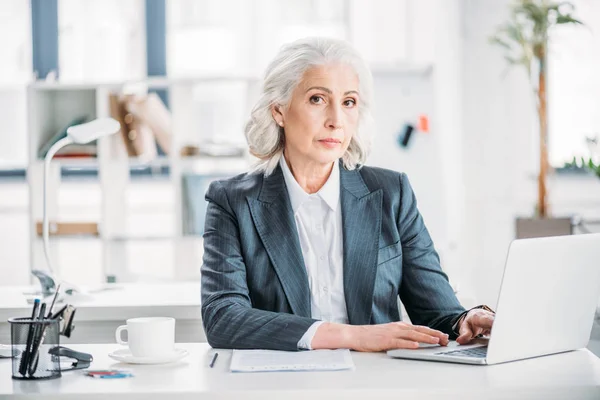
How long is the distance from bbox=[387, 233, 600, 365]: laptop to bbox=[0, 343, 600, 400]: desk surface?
3cm

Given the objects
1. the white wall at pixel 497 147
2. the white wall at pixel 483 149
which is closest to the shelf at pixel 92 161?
the white wall at pixel 483 149

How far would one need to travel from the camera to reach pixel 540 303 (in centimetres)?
160

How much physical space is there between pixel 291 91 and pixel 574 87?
3711 millimetres

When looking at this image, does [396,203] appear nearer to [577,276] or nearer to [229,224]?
[229,224]

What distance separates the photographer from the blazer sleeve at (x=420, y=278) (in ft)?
6.77

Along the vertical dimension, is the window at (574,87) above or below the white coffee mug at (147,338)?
above

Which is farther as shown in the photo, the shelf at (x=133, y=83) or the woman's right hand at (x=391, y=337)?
the shelf at (x=133, y=83)

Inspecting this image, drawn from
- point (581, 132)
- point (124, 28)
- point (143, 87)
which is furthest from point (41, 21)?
point (581, 132)

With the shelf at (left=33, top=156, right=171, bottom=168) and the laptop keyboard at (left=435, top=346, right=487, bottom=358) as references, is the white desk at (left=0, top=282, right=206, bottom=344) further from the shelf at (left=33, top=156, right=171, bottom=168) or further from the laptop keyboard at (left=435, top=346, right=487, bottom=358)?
the shelf at (left=33, top=156, right=171, bottom=168)

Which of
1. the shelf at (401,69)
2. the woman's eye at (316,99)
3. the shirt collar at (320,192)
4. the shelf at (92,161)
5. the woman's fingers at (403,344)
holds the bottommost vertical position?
the woman's fingers at (403,344)

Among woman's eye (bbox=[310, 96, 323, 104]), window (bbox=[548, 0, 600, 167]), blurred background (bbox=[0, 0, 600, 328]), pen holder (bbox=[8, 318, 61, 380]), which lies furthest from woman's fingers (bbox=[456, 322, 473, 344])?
window (bbox=[548, 0, 600, 167])

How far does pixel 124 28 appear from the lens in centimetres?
586

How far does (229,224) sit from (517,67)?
3.74m

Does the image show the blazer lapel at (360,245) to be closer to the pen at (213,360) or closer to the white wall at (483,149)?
the pen at (213,360)
